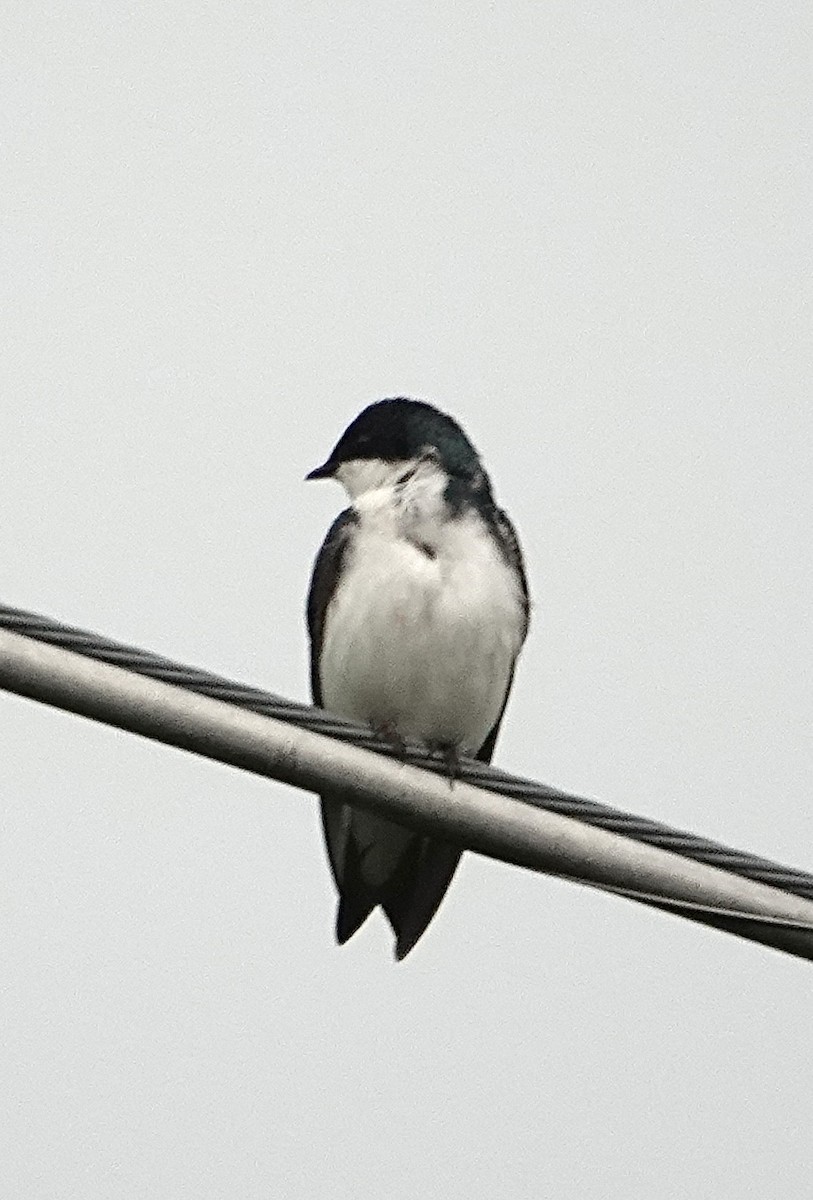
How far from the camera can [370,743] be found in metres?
4.62

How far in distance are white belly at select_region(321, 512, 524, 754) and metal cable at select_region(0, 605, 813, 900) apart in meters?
2.50

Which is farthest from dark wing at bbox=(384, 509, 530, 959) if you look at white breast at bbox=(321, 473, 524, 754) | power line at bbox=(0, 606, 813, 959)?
power line at bbox=(0, 606, 813, 959)

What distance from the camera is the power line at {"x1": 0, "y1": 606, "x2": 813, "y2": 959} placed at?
430cm

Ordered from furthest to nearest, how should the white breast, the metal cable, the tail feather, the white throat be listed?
the white throat < the tail feather < the white breast < the metal cable

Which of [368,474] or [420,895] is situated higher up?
[368,474]

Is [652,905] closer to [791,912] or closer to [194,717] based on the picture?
[791,912]

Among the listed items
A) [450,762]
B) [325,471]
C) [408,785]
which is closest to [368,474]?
[325,471]

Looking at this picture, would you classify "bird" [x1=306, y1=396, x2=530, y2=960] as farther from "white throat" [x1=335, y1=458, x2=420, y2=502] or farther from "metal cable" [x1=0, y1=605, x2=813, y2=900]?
"metal cable" [x1=0, y1=605, x2=813, y2=900]

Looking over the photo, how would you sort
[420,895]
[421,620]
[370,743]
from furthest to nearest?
1. [420,895]
2. [421,620]
3. [370,743]

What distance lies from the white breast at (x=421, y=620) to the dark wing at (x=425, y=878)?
0.13m

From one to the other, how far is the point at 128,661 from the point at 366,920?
3.33m

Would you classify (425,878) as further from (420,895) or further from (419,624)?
(419,624)

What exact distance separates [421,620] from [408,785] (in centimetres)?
258

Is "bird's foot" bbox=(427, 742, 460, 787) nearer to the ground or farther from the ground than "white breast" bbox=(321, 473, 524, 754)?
nearer to the ground
